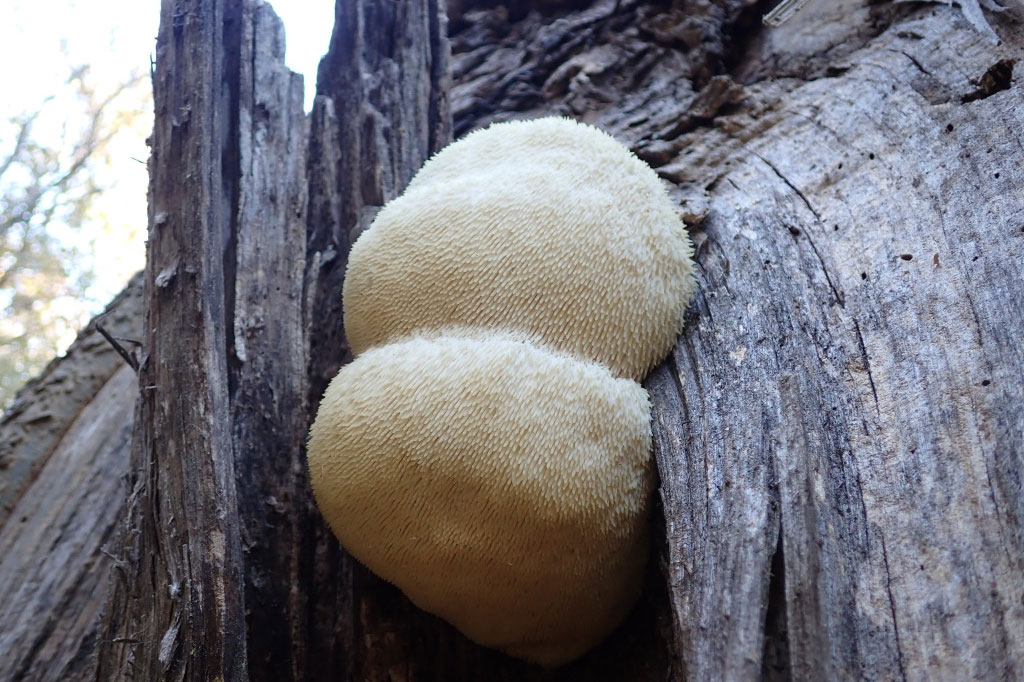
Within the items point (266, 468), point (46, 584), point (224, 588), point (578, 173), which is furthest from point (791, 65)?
point (46, 584)

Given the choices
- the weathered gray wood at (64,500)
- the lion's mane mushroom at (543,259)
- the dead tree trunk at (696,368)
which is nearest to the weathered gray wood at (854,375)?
the dead tree trunk at (696,368)

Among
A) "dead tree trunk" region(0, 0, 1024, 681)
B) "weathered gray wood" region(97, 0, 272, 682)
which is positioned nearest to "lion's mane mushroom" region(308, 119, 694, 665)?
"dead tree trunk" region(0, 0, 1024, 681)

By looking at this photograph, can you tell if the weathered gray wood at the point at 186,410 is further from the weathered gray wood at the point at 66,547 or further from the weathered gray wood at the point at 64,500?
the weathered gray wood at the point at 64,500

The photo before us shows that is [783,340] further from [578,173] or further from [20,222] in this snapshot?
[20,222]

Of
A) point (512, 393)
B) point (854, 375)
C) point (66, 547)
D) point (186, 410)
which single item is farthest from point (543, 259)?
point (66, 547)

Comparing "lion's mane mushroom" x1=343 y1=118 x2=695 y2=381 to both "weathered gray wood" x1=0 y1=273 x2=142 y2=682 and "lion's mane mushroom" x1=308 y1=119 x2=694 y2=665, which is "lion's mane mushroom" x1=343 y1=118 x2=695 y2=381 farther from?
"weathered gray wood" x1=0 y1=273 x2=142 y2=682

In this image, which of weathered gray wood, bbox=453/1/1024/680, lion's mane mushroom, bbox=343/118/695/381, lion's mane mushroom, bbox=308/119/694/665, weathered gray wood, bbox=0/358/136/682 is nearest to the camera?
weathered gray wood, bbox=453/1/1024/680

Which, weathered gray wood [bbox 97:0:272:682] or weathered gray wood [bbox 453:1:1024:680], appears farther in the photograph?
weathered gray wood [bbox 97:0:272:682]
